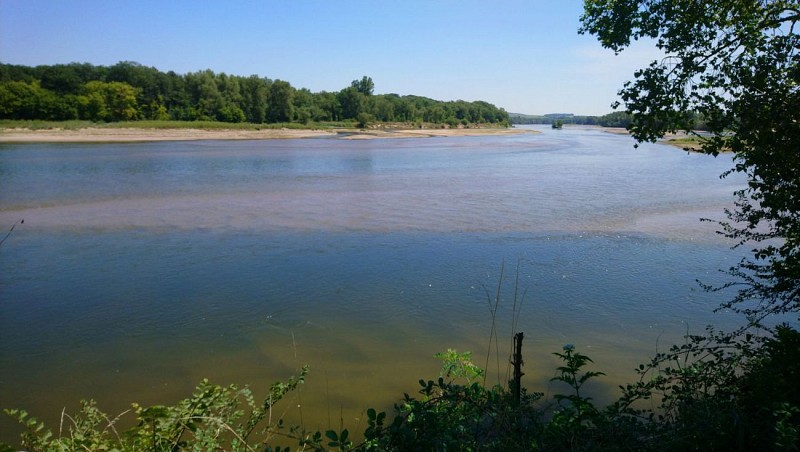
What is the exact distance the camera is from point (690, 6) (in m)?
5.50

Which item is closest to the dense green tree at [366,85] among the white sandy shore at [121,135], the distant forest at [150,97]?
the distant forest at [150,97]

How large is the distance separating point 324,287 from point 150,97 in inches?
3942

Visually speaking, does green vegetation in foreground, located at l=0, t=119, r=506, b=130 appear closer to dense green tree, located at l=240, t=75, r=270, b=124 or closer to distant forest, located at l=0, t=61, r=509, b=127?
distant forest, located at l=0, t=61, r=509, b=127

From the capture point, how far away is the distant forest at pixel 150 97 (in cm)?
7431

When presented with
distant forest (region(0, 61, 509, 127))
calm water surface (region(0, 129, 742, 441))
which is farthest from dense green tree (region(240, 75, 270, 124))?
calm water surface (region(0, 129, 742, 441))

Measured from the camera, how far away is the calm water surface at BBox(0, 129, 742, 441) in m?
6.18

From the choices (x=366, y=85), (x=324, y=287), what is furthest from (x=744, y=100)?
(x=366, y=85)

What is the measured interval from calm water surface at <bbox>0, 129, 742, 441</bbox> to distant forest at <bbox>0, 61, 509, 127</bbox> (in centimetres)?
6785

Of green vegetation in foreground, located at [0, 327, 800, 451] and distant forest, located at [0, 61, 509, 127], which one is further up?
distant forest, located at [0, 61, 509, 127]

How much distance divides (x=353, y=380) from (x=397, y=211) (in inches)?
425

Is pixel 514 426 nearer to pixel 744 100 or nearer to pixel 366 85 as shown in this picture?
pixel 744 100

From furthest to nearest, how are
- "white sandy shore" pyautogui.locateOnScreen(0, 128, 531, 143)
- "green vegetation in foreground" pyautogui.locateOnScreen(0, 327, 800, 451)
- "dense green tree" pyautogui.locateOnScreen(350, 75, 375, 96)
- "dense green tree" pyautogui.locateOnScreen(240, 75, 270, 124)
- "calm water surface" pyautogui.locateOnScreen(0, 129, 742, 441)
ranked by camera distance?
"dense green tree" pyautogui.locateOnScreen(350, 75, 375, 96), "dense green tree" pyautogui.locateOnScreen(240, 75, 270, 124), "white sandy shore" pyautogui.locateOnScreen(0, 128, 531, 143), "calm water surface" pyautogui.locateOnScreen(0, 129, 742, 441), "green vegetation in foreground" pyautogui.locateOnScreen(0, 327, 800, 451)

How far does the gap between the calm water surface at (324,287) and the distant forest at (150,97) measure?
67.8m

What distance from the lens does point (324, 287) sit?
29.9 ft
